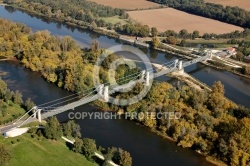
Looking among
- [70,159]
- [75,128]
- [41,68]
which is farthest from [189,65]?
[70,159]

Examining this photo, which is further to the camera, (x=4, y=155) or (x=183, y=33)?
(x=183, y=33)

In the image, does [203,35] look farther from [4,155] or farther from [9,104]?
[4,155]

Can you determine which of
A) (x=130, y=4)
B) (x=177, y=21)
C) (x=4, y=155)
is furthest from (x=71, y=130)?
(x=130, y=4)

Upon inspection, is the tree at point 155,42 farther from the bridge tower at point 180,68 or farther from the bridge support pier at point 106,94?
the bridge support pier at point 106,94

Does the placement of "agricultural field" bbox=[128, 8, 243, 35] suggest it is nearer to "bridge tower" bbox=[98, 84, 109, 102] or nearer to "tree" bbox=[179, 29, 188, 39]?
"tree" bbox=[179, 29, 188, 39]

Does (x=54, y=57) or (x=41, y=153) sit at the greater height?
(x=54, y=57)

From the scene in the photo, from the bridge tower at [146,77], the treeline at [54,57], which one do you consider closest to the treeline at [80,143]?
the treeline at [54,57]

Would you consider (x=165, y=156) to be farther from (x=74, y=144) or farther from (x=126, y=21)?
(x=126, y=21)
